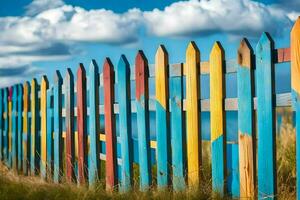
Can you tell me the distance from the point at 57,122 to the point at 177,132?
11.5 ft

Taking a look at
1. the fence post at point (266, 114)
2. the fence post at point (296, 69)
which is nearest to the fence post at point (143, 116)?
the fence post at point (266, 114)

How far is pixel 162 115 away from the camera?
606 cm

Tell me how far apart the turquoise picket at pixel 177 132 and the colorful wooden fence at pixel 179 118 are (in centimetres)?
1

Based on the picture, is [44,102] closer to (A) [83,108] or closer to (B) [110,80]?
(A) [83,108]

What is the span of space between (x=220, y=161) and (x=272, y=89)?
961 millimetres

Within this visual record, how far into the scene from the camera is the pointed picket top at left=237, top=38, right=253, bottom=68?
5.12 metres

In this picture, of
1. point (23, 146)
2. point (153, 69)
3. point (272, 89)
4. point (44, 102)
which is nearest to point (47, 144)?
point (44, 102)

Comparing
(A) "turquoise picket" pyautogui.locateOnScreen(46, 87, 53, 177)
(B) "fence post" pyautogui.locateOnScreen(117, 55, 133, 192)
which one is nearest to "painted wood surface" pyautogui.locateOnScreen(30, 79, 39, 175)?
(A) "turquoise picket" pyautogui.locateOnScreen(46, 87, 53, 177)

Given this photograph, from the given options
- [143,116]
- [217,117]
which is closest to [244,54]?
[217,117]

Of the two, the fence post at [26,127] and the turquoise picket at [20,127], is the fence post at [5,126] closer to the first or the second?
the turquoise picket at [20,127]

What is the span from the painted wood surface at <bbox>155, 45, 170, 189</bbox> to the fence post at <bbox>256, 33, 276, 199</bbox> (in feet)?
4.04

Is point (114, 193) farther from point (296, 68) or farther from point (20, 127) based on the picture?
point (20, 127)

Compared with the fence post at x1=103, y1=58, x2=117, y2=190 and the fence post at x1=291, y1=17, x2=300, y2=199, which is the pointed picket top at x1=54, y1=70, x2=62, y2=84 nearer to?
the fence post at x1=103, y1=58, x2=117, y2=190

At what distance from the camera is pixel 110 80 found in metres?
7.08
